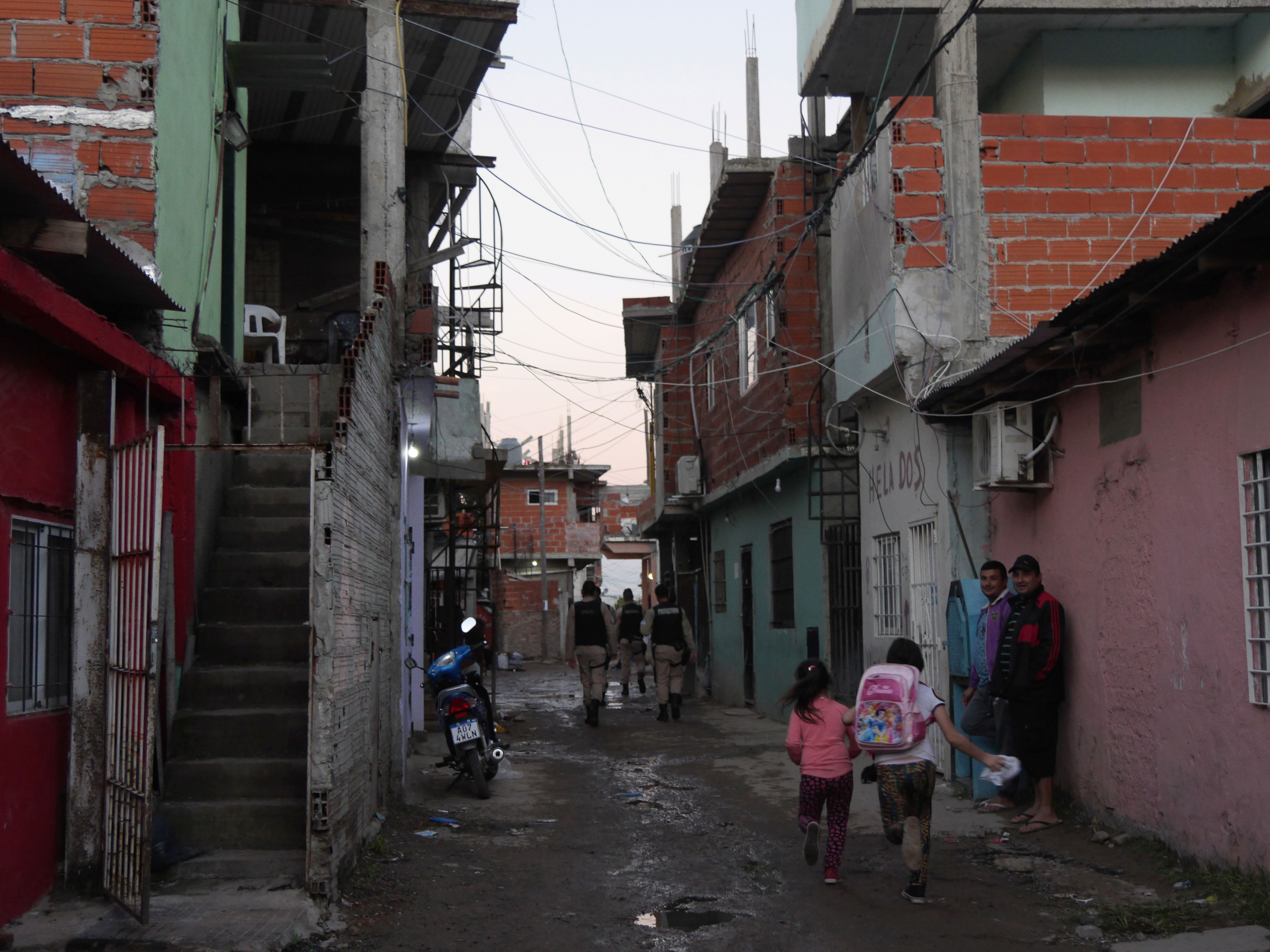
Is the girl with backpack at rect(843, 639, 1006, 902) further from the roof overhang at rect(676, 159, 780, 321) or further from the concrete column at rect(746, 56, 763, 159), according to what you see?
the concrete column at rect(746, 56, 763, 159)

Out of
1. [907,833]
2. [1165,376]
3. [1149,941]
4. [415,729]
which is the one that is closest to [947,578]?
[1165,376]

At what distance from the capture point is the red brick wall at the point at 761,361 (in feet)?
48.9

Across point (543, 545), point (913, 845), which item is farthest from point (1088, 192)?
point (543, 545)

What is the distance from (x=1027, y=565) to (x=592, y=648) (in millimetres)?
8188

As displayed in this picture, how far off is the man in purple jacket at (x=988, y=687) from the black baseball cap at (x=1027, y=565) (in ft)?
1.22

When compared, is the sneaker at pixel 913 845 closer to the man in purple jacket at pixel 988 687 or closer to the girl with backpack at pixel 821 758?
the girl with backpack at pixel 821 758

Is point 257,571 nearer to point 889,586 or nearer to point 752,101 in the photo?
point 889,586

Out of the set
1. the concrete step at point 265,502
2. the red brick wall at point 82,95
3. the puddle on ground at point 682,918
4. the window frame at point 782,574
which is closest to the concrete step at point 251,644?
the concrete step at point 265,502

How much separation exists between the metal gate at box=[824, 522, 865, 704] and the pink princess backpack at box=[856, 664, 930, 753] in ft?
23.4

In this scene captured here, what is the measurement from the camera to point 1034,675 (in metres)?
7.93

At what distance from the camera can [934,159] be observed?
9.98m

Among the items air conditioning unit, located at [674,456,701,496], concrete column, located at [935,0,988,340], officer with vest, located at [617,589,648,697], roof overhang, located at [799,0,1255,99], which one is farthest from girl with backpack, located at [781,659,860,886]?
air conditioning unit, located at [674,456,701,496]

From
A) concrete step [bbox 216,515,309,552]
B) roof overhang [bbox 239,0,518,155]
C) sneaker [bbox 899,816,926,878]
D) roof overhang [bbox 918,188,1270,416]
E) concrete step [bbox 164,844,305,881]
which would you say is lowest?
concrete step [bbox 164,844,305,881]

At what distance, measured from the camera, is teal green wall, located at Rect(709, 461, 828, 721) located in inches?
Answer: 578
